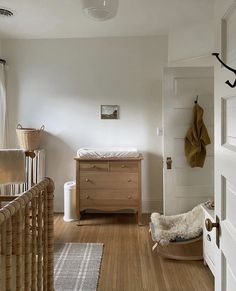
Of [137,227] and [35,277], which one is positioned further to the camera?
[137,227]

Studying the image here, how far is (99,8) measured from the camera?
7.59 ft

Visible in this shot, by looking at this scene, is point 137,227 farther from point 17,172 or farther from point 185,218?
point 17,172

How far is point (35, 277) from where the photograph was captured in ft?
5.30

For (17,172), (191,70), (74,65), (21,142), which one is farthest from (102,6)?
(21,142)

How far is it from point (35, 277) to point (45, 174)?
2977 mm

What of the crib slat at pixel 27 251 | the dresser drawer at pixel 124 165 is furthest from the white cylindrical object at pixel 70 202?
the crib slat at pixel 27 251

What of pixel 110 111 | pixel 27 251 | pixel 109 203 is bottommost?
pixel 109 203

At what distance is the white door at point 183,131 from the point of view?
3.56 m

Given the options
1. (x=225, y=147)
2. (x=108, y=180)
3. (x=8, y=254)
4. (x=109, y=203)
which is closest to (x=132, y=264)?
(x=109, y=203)

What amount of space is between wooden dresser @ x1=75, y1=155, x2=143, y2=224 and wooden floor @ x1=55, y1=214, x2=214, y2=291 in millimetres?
282

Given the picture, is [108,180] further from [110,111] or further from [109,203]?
[110,111]

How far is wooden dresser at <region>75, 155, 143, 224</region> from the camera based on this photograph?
3934 millimetres

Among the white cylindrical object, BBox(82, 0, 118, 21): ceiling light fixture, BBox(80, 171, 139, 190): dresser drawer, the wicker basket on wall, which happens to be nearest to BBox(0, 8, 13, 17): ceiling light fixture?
BBox(82, 0, 118, 21): ceiling light fixture

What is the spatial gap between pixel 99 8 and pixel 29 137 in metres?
2.31
